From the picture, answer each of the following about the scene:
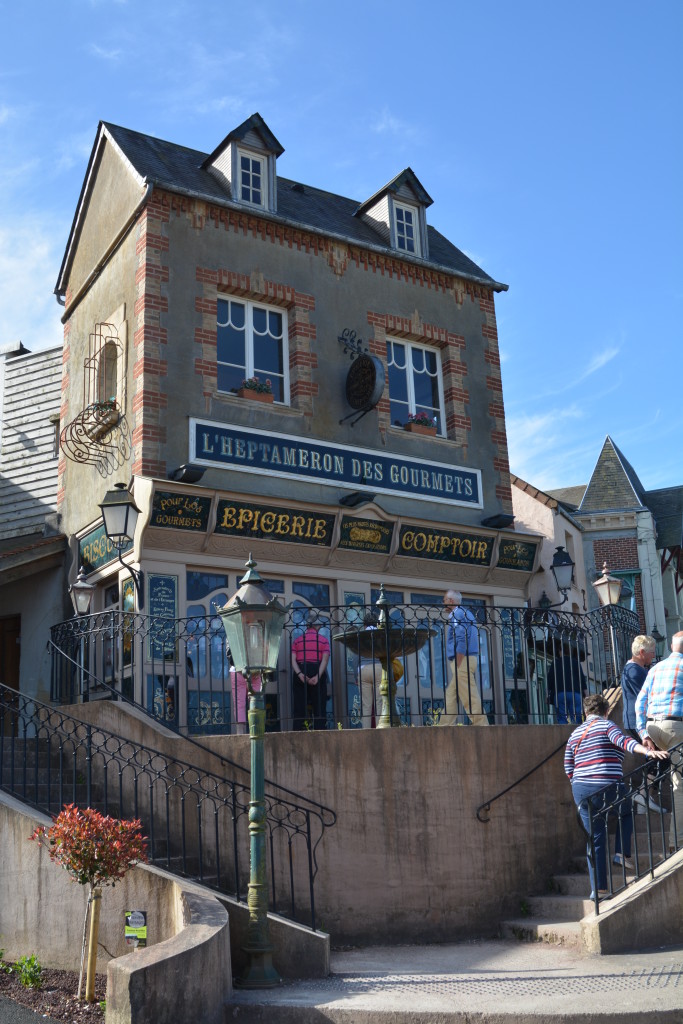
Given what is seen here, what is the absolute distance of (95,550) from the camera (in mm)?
13602

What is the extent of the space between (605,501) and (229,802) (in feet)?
78.5

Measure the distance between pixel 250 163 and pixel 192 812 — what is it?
31.4 feet

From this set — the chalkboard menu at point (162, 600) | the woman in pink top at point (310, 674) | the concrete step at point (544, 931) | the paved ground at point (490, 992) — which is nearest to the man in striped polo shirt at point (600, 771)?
the concrete step at point (544, 931)

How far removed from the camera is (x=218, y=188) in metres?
14.7

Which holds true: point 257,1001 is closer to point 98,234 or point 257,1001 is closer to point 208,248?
point 208,248

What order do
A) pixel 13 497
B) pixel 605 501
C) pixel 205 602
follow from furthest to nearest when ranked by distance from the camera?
1. pixel 605 501
2. pixel 13 497
3. pixel 205 602

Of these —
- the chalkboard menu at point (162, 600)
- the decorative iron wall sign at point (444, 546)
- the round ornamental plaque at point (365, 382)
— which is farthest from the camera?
the decorative iron wall sign at point (444, 546)

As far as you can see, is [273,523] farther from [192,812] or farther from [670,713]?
[670,713]

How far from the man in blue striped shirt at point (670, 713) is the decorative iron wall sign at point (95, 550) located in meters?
6.66

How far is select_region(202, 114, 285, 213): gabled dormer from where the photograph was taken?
48.2ft

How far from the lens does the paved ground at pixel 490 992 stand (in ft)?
20.6

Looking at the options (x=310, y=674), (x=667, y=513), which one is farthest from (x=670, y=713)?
(x=667, y=513)

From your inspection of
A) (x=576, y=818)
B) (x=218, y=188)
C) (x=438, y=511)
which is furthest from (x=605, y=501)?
(x=576, y=818)

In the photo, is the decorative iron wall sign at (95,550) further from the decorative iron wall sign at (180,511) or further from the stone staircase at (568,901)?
the stone staircase at (568,901)
